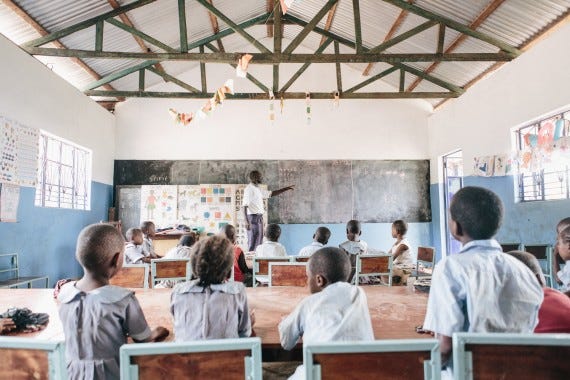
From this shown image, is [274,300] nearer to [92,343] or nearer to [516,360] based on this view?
[92,343]

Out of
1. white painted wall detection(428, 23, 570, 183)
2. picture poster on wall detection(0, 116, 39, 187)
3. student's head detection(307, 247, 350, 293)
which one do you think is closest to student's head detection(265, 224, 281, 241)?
student's head detection(307, 247, 350, 293)

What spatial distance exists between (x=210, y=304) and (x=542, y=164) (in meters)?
4.27

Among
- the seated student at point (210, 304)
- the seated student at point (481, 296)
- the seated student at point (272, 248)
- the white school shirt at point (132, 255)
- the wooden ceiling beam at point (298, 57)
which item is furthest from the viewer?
the wooden ceiling beam at point (298, 57)

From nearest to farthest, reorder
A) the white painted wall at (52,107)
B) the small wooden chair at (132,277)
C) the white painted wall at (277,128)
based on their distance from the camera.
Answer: the small wooden chair at (132,277) → the white painted wall at (52,107) → the white painted wall at (277,128)

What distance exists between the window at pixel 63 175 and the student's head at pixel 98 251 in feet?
13.7

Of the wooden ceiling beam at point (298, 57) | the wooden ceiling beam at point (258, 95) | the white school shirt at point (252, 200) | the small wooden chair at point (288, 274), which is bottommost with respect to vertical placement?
the small wooden chair at point (288, 274)

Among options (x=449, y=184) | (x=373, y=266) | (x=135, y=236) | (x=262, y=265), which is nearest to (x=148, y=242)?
(x=135, y=236)

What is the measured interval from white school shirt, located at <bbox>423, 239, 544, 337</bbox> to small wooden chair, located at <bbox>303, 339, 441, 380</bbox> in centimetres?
21

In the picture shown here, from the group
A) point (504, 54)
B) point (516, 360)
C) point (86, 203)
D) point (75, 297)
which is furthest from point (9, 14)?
point (504, 54)

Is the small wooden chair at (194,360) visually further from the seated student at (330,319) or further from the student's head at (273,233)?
the student's head at (273,233)

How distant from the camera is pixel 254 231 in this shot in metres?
5.92

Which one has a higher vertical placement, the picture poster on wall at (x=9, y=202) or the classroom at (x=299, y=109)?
A: the classroom at (x=299, y=109)

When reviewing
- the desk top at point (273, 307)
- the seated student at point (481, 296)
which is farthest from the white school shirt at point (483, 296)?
the desk top at point (273, 307)

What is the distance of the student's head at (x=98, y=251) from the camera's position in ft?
4.32
